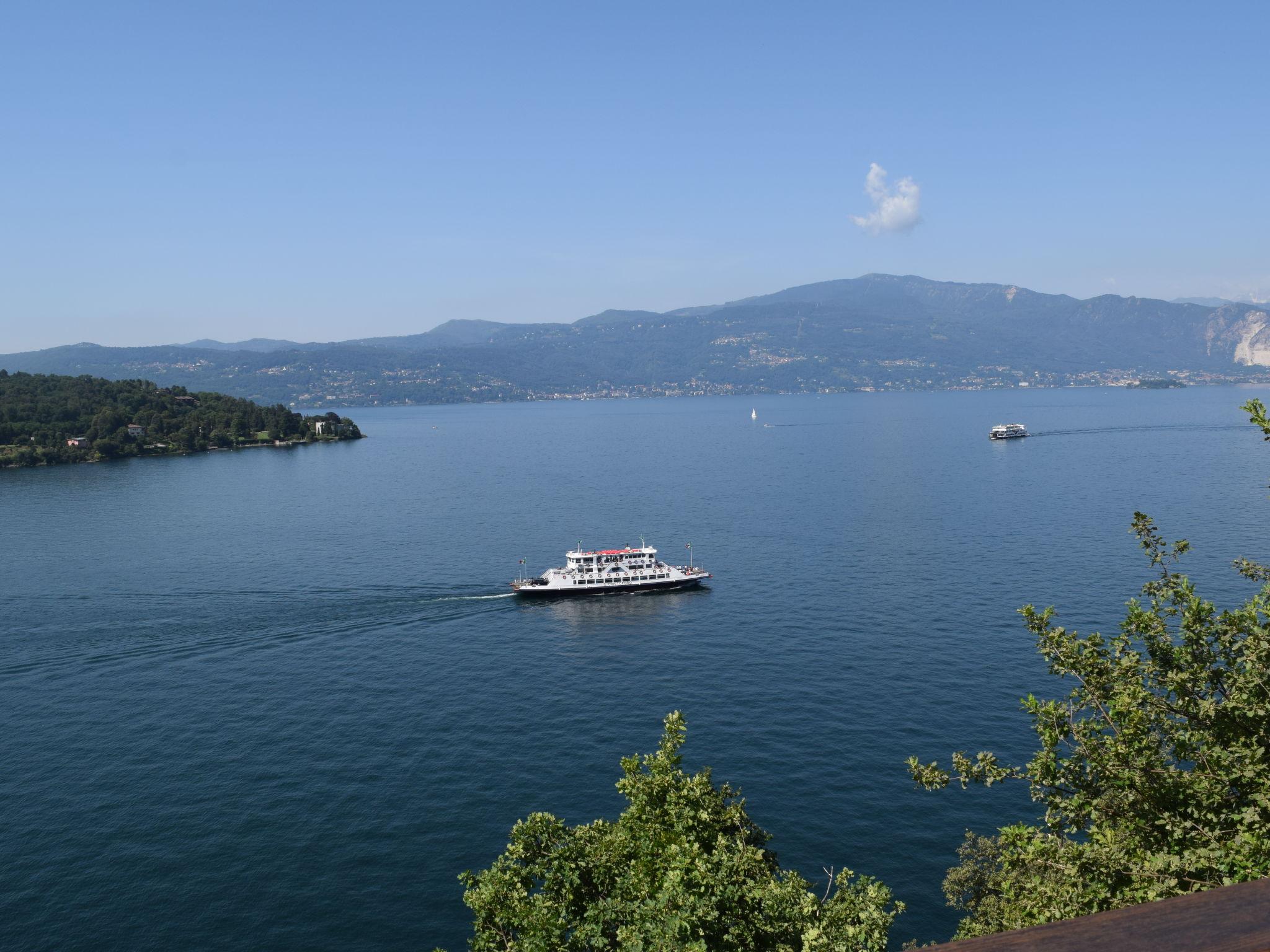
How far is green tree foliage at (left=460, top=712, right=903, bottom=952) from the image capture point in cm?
2070

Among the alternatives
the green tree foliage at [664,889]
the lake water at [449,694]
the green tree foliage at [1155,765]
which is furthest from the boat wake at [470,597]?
the green tree foliage at [1155,765]

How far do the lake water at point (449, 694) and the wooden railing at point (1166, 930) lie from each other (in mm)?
45870

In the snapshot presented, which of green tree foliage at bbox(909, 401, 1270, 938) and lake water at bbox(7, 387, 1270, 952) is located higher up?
green tree foliage at bbox(909, 401, 1270, 938)

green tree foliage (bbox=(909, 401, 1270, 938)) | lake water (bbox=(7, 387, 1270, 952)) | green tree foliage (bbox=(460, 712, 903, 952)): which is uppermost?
green tree foliage (bbox=(909, 401, 1270, 938))

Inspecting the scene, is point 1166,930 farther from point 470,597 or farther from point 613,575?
point 613,575

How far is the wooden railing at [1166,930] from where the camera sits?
4.55m

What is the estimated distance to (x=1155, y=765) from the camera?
828 inches

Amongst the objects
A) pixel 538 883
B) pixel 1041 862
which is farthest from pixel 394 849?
pixel 1041 862

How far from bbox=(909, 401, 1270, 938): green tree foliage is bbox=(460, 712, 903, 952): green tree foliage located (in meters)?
4.84

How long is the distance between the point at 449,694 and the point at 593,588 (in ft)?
127

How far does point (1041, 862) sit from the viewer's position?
19.3 m

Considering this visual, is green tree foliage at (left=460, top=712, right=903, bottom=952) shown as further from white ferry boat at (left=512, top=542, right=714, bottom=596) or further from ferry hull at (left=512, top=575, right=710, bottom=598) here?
white ferry boat at (left=512, top=542, right=714, bottom=596)

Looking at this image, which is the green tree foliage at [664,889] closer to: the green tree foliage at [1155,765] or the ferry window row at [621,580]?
the green tree foliage at [1155,765]

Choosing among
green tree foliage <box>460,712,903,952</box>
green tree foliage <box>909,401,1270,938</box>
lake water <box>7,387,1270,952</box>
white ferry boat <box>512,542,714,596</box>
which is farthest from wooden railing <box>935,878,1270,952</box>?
white ferry boat <box>512,542,714,596</box>
